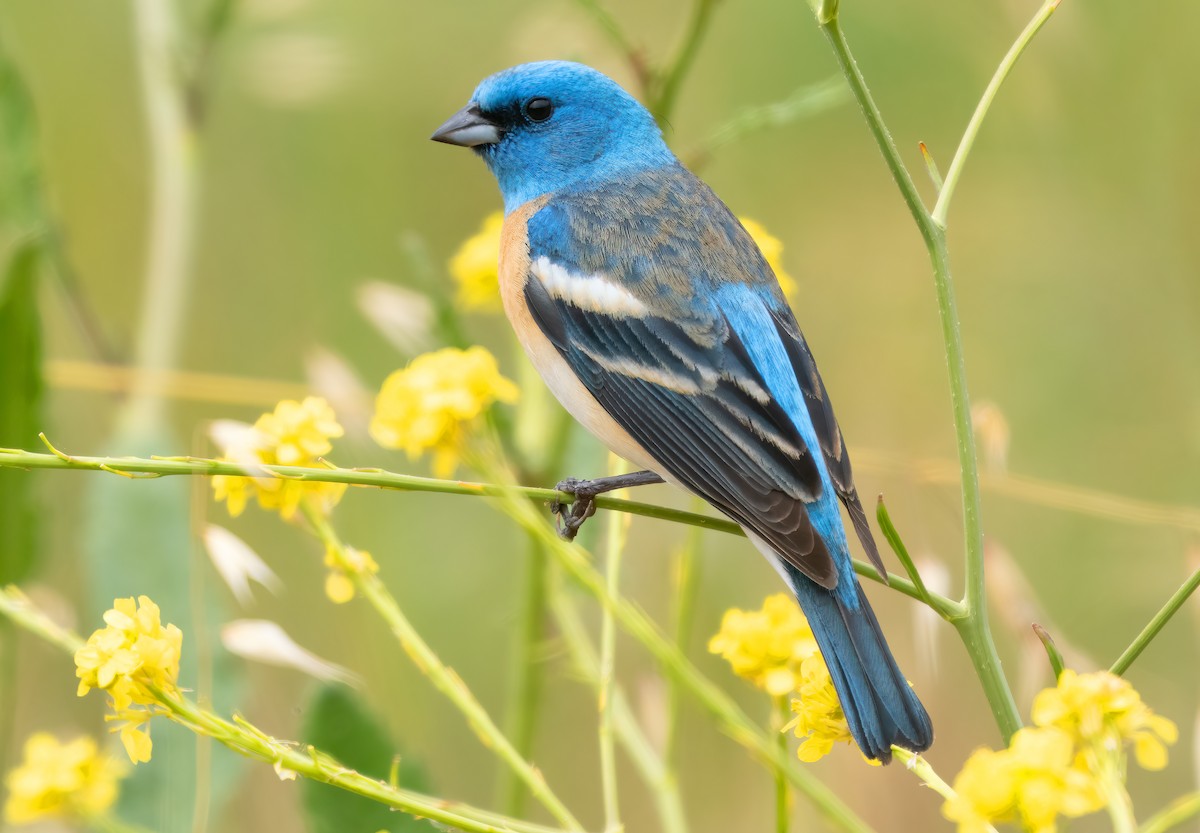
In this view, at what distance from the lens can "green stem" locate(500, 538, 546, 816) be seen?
2.55 meters

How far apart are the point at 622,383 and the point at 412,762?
32.2 inches

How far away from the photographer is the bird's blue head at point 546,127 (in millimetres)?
3268

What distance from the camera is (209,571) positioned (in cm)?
263

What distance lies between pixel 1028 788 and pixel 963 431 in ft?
1.71

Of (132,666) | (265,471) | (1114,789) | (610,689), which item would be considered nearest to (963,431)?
(1114,789)

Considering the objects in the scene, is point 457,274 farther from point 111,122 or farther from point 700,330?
point 111,122

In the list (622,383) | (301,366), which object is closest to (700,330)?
(622,383)

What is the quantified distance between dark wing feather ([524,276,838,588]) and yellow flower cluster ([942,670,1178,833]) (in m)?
0.87

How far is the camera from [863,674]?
1.81 metres

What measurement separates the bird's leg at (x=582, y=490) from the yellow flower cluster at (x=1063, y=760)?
120cm

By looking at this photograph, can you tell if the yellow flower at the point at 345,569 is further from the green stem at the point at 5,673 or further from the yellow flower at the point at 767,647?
the green stem at the point at 5,673

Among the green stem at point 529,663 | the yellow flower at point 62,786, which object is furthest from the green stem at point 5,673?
the green stem at point 529,663

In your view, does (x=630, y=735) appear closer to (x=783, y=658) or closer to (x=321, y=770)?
(x=783, y=658)

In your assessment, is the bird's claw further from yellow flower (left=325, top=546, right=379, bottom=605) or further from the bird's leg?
yellow flower (left=325, top=546, right=379, bottom=605)
